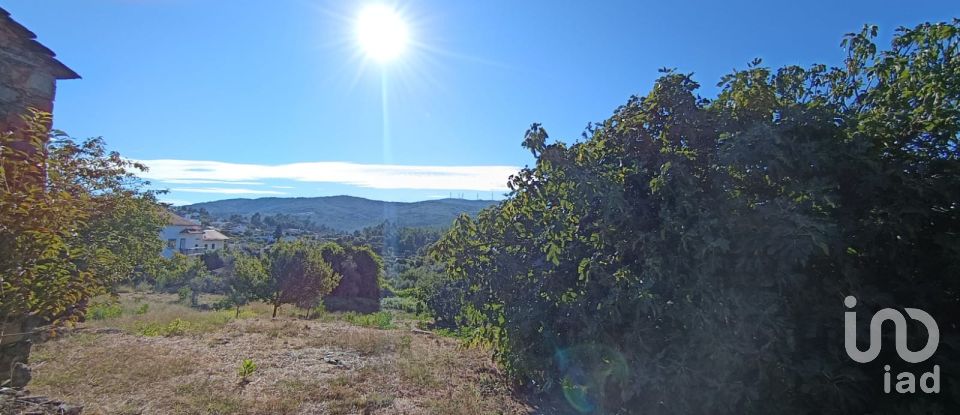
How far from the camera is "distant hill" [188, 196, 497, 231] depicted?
6550 centimetres

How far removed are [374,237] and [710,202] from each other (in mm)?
62079

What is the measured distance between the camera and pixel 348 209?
73375mm

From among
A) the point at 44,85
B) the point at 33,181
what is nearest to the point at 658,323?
the point at 33,181

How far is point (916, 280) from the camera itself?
8.61ft

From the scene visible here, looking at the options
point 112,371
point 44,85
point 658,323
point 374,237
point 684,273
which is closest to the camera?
point 684,273

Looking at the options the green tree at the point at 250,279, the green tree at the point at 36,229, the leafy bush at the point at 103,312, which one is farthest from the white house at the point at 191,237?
the green tree at the point at 36,229

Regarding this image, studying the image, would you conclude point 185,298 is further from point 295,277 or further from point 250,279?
point 295,277

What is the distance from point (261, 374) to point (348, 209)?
230 ft

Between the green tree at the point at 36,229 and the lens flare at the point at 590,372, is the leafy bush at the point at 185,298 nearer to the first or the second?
the green tree at the point at 36,229

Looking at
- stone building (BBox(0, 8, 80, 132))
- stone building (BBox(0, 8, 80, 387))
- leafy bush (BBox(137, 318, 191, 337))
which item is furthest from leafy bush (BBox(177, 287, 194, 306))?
stone building (BBox(0, 8, 80, 132))

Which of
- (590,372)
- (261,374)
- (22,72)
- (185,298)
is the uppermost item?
(22,72)

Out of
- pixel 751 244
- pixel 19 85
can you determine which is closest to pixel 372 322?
pixel 19 85

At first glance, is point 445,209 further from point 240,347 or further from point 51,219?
point 51,219

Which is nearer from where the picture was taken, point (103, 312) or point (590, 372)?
point (590, 372)
